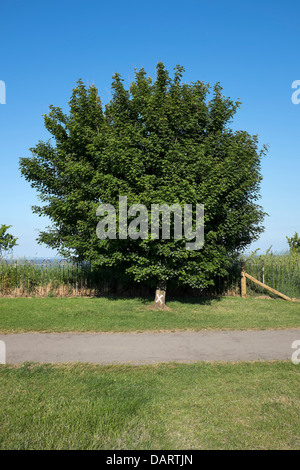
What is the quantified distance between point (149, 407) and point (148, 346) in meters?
3.12

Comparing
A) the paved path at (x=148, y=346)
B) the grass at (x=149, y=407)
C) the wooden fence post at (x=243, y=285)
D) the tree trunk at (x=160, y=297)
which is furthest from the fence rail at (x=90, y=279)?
the grass at (x=149, y=407)

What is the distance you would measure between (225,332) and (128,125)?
7.44 meters

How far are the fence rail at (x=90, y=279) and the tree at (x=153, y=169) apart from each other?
1.64 m

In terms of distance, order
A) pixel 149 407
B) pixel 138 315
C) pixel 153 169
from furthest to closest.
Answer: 1. pixel 153 169
2. pixel 138 315
3. pixel 149 407

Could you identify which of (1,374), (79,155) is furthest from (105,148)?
(1,374)

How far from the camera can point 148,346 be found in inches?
298

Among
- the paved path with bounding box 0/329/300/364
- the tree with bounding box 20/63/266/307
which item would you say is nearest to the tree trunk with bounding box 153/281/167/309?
the tree with bounding box 20/63/266/307

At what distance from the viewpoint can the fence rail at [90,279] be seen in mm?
15617

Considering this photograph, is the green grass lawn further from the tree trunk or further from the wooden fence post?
the wooden fence post

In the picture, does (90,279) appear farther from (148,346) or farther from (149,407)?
(149,407)

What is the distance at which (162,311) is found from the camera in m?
12.1

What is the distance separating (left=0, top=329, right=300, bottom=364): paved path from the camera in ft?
22.2

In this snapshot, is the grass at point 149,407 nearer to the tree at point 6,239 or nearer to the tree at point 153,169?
the tree at point 153,169

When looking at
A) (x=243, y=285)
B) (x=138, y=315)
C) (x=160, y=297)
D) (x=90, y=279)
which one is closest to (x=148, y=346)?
(x=138, y=315)
